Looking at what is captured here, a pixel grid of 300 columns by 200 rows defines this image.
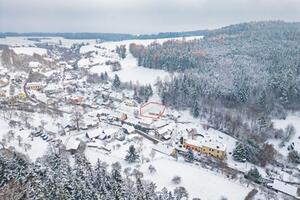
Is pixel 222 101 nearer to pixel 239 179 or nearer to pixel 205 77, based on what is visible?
pixel 205 77

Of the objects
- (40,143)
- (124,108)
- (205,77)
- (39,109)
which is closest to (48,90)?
(39,109)

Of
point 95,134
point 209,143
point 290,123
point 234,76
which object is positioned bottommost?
point 209,143

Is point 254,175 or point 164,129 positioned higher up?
point 164,129

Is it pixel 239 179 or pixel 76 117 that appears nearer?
pixel 239 179

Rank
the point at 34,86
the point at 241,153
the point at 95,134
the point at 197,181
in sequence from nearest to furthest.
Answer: the point at 197,181
the point at 241,153
the point at 95,134
the point at 34,86

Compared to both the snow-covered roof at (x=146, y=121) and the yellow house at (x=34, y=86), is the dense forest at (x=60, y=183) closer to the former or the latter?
the snow-covered roof at (x=146, y=121)

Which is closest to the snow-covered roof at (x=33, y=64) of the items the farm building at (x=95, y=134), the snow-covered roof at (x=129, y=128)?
the snow-covered roof at (x=129, y=128)

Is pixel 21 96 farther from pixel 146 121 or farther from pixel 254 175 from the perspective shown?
pixel 254 175

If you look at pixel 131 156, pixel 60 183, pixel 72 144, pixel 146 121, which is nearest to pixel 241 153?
pixel 131 156
